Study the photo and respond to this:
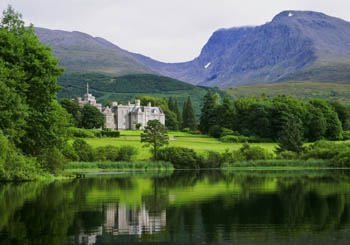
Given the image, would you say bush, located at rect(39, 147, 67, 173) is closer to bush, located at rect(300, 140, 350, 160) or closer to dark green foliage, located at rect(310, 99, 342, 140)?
bush, located at rect(300, 140, 350, 160)

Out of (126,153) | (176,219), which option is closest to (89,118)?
(126,153)

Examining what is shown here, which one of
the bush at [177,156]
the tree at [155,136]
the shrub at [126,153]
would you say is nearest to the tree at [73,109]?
the tree at [155,136]

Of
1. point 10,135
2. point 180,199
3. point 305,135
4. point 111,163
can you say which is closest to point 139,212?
point 180,199

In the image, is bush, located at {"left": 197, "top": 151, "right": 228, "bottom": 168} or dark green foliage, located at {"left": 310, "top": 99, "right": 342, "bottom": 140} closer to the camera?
bush, located at {"left": 197, "top": 151, "right": 228, "bottom": 168}

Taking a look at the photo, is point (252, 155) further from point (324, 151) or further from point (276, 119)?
point (276, 119)

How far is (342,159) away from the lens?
66.2 m

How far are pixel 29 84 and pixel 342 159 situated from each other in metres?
45.5

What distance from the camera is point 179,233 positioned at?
47.4ft

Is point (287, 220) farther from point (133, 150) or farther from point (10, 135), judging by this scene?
point (133, 150)

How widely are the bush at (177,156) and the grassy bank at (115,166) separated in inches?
75.1

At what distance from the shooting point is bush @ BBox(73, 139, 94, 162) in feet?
213

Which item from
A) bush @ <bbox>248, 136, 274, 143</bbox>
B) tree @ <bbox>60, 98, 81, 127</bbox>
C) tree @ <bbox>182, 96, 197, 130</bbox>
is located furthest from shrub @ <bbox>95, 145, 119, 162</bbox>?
tree @ <bbox>182, 96, 197, 130</bbox>

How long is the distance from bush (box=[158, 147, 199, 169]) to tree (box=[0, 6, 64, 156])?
29.5m

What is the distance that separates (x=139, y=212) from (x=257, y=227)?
6237 mm
